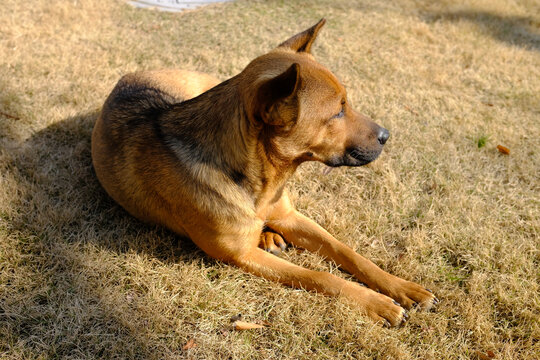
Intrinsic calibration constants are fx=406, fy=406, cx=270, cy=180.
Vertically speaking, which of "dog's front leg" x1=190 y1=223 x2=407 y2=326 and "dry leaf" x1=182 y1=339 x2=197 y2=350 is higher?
"dog's front leg" x1=190 y1=223 x2=407 y2=326

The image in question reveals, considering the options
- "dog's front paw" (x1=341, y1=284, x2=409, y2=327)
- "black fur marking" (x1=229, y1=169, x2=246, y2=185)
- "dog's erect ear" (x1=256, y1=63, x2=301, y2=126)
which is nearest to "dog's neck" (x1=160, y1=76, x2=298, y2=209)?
"black fur marking" (x1=229, y1=169, x2=246, y2=185)

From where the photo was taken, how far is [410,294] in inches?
117

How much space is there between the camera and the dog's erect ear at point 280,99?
2.18 m

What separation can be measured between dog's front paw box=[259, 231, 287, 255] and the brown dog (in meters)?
0.01

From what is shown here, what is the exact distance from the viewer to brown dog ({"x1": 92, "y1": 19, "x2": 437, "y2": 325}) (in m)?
2.58

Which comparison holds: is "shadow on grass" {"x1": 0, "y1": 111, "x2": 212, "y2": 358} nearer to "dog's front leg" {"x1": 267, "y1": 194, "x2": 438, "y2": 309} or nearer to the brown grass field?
the brown grass field

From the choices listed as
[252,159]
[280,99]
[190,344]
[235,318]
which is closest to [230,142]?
[252,159]


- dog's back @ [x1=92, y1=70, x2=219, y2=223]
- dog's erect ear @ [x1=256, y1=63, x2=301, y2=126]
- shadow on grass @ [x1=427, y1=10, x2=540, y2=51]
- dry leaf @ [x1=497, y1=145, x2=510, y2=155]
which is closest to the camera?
dog's erect ear @ [x1=256, y1=63, x2=301, y2=126]

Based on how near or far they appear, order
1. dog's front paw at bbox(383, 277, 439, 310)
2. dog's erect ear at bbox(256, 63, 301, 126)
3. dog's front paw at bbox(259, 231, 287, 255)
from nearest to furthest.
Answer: dog's erect ear at bbox(256, 63, 301, 126) → dog's front paw at bbox(383, 277, 439, 310) → dog's front paw at bbox(259, 231, 287, 255)

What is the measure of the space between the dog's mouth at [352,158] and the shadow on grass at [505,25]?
666 centimetres

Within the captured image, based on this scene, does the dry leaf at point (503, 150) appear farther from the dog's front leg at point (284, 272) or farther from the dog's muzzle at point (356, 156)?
the dog's front leg at point (284, 272)

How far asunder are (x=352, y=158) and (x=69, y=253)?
233 centimetres

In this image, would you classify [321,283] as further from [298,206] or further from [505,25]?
[505,25]

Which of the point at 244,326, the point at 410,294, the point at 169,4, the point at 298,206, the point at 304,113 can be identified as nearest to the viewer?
the point at 304,113
